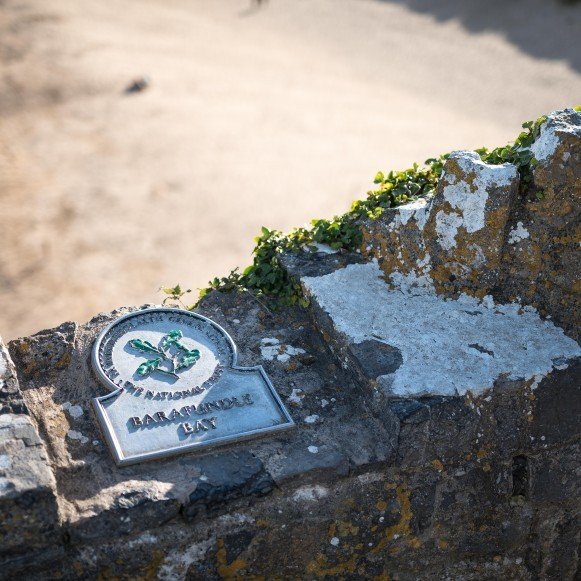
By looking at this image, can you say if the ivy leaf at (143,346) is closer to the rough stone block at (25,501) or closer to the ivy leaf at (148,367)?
the ivy leaf at (148,367)

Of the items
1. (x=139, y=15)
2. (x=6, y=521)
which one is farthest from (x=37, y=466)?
(x=139, y=15)

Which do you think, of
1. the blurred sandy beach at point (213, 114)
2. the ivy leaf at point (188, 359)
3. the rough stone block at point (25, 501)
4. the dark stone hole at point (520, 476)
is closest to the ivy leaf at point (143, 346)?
the ivy leaf at point (188, 359)

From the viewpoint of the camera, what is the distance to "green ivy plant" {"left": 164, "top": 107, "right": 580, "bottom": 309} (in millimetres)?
3854

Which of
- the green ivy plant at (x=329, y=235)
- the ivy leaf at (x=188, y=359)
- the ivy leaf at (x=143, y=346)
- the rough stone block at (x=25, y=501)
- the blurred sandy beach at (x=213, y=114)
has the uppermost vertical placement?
the green ivy plant at (x=329, y=235)

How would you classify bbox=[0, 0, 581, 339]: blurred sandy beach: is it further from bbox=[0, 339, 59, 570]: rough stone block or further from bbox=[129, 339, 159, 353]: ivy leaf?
bbox=[0, 339, 59, 570]: rough stone block

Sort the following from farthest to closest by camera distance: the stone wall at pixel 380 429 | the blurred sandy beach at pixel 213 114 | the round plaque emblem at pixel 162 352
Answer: the blurred sandy beach at pixel 213 114
the round plaque emblem at pixel 162 352
the stone wall at pixel 380 429

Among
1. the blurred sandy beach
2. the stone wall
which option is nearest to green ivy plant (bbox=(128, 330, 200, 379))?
the stone wall

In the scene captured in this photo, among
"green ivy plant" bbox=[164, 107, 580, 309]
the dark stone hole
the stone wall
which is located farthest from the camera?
"green ivy plant" bbox=[164, 107, 580, 309]

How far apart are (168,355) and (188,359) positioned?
3.1 inches

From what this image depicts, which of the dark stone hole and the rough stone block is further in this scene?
the dark stone hole

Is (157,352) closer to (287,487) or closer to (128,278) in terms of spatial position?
(287,487)

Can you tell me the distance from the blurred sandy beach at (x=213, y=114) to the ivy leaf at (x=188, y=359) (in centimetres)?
387

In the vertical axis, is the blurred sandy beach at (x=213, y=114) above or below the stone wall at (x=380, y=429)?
below

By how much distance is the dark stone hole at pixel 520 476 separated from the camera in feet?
11.1
